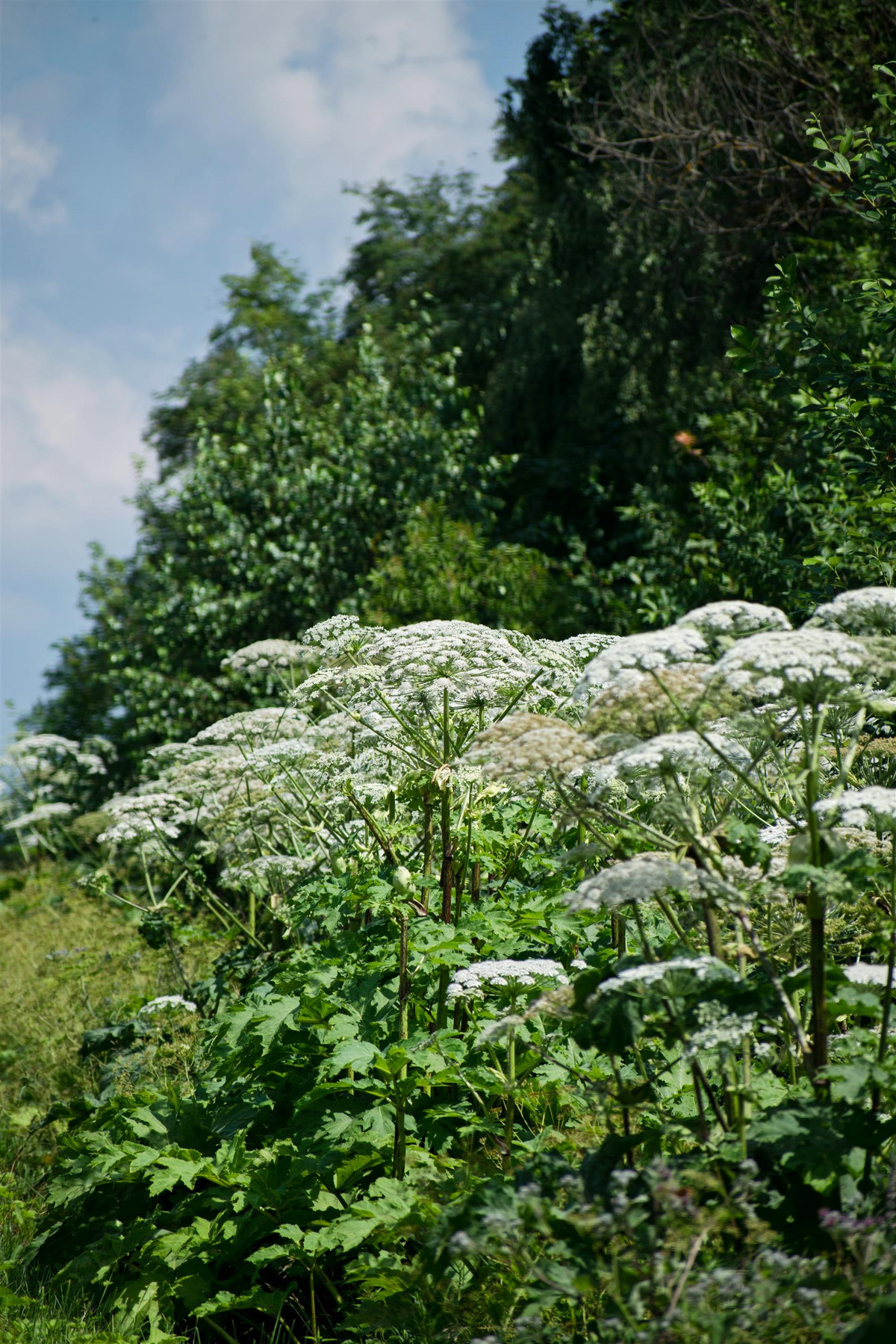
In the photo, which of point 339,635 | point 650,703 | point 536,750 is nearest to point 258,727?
point 339,635

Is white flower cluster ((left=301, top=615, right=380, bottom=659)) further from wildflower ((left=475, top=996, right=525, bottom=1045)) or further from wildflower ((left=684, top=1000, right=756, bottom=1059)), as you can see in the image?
wildflower ((left=684, top=1000, right=756, bottom=1059))

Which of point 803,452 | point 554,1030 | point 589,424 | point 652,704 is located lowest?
point 554,1030

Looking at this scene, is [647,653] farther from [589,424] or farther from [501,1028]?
[589,424]

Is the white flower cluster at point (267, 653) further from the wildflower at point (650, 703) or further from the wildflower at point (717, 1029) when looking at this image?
the wildflower at point (717, 1029)

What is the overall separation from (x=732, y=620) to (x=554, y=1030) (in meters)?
1.57

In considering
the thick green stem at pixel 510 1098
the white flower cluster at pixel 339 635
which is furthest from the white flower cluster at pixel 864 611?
the white flower cluster at pixel 339 635

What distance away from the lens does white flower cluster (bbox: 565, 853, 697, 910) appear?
2295 millimetres

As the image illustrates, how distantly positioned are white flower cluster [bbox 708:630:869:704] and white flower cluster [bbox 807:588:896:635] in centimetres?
21

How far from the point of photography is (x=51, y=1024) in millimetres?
7031

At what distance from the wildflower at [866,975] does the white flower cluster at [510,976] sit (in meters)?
0.82

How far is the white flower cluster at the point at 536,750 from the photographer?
2.72 metres

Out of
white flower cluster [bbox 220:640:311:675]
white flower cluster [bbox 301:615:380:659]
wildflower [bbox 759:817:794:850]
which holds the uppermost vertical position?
white flower cluster [bbox 220:640:311:675]

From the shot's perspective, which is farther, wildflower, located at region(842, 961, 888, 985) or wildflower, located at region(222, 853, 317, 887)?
wildflower, located at region(222, 853, 317, 887)

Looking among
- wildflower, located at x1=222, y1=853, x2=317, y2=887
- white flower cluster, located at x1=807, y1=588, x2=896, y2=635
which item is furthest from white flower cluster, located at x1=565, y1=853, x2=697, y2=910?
wildflower, located at x1=222, y1=853, x2=317, y2=887
